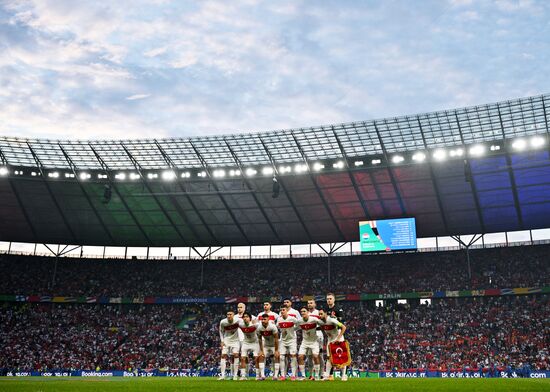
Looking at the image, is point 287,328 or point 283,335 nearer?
point 287,328

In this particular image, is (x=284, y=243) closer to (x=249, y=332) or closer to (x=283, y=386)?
(x=249, y=332)

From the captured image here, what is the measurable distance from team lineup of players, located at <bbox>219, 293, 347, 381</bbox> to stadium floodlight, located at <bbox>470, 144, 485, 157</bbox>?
2826cm

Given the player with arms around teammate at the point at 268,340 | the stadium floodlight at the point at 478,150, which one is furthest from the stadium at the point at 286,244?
the player with arms around teammate at the point at 268,340

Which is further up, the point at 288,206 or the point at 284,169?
the point at 284,169

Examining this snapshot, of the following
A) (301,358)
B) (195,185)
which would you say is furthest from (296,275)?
(301,358)

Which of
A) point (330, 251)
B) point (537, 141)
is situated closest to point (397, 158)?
point (537, 141)

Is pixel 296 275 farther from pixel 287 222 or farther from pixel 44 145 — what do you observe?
pixel 44 145

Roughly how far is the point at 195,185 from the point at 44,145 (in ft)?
44.7

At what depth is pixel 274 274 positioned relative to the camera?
194 feet

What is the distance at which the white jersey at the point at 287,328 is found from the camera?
57.6ft

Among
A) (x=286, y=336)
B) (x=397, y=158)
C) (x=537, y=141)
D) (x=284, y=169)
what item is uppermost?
(x=284, y=169)

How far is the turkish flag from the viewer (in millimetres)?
16984

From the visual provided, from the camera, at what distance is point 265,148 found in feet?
148

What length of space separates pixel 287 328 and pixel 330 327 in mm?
1439
